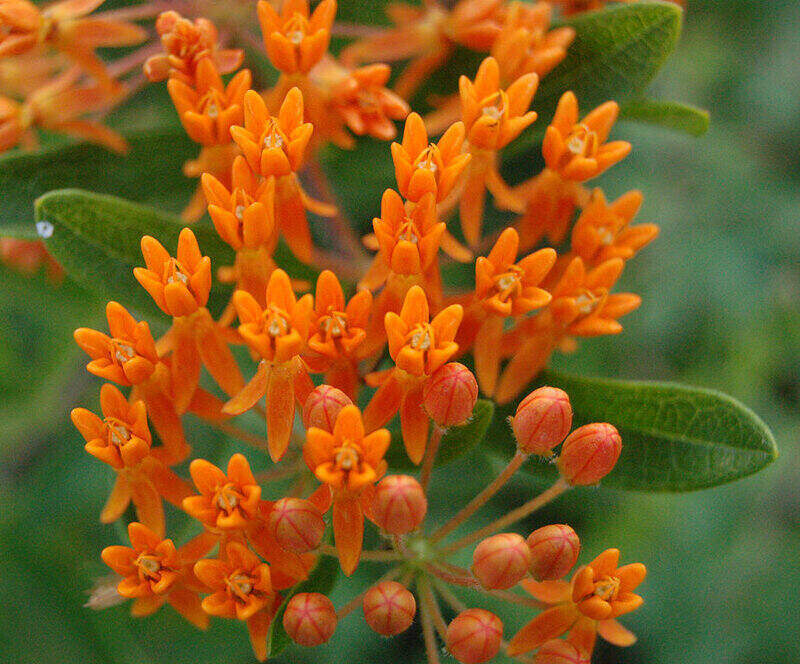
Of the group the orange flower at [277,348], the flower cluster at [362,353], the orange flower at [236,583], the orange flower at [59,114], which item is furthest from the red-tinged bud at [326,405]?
the orange flower at [59,114]

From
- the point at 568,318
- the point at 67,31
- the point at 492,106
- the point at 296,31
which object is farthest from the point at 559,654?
the point at 67,31

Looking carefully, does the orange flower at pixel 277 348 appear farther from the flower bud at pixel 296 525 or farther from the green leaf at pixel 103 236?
the green leaf at pixel 103 236

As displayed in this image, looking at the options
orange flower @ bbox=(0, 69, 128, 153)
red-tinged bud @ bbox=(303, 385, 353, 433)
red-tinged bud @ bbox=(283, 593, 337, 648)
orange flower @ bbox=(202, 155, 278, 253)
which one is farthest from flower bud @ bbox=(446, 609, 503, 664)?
orange flower @ bbox=(0, 69, 128, 153)

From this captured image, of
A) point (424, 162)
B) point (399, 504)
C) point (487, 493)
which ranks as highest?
point (424, 162)

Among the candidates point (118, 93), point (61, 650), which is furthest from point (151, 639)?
point (118, 93)

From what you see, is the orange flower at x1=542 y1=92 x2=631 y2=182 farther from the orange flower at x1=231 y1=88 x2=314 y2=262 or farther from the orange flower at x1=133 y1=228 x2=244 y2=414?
the orange flower at x1=133 y1=228 x2=244 y2=414

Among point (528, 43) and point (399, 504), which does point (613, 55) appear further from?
point (399, 504)
